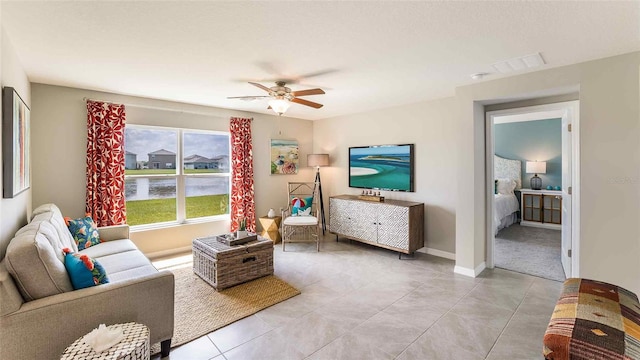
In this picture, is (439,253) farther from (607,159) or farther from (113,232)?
(113,232)

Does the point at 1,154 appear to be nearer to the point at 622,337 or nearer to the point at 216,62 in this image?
the point at 216,62

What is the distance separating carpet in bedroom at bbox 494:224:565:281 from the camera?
3.65m

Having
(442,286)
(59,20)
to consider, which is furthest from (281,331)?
(59,20)

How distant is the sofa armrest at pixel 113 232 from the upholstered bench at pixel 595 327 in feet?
13.7

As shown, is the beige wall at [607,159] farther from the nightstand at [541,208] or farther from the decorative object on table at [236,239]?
the nightstand at [541,208]

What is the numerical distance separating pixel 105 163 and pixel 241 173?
1.87m

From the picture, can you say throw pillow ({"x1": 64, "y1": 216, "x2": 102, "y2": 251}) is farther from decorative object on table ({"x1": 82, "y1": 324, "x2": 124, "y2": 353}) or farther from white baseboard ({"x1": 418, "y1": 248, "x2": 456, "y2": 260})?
white baseboard ({"x1": 418, "y1": 248, "x2": 456, "y2": 260})

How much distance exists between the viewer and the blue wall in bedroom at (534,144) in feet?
20.6

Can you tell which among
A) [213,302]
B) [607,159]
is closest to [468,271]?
[607,159]

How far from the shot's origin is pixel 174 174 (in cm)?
443

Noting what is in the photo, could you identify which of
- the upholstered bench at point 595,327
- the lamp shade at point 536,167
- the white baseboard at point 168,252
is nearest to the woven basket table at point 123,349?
the upholstered bench at point 595,327

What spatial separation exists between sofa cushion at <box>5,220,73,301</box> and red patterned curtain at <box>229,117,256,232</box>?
3.04 meters

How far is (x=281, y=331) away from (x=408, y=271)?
77.1 inches

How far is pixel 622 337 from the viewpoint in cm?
145
